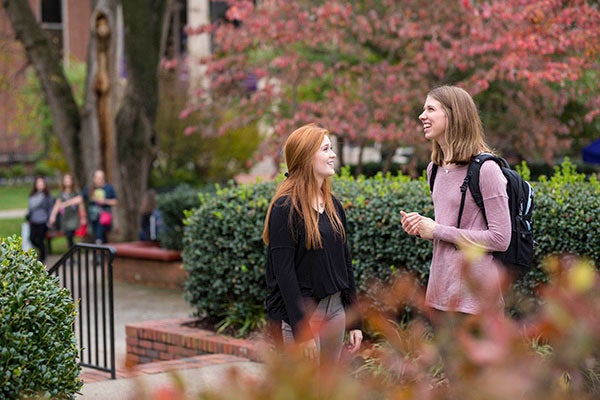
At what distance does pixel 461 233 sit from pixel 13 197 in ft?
106

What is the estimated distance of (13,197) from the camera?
35000mm

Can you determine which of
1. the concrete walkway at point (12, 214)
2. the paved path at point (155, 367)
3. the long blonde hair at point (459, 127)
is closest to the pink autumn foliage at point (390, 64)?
the paved path at point (155, 367)

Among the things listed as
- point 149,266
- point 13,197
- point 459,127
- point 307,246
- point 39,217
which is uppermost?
point 459,127

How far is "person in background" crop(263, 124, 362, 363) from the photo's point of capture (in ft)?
15.9

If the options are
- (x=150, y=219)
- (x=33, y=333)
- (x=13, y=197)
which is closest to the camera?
(x=33, y=333)

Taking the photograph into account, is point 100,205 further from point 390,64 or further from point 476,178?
point 476,178

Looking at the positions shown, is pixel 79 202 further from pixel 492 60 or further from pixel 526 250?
pixel 526 250

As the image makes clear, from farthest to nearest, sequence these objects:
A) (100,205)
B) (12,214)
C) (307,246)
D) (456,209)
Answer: (12,214)
(100,205)
(307,246)
(456,209)

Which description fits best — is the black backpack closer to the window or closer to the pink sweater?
the pink sweater

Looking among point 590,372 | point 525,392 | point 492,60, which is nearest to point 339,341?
point 590,372

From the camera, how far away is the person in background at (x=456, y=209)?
15.2ft

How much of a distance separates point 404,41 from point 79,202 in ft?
20.4

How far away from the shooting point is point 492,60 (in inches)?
508

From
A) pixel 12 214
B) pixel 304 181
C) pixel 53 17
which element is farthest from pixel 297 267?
pixel 53 17
